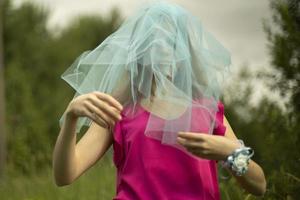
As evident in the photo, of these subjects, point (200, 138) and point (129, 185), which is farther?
point (129, 185)

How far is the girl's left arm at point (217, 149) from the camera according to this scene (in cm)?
240

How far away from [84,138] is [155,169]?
12.1 inches

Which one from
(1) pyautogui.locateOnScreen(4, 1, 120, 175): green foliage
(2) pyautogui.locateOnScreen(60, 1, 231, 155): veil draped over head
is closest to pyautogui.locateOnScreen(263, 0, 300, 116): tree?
(2) pyautogui.locateOnScreen(60, 1, 231, 155): veil draped over head

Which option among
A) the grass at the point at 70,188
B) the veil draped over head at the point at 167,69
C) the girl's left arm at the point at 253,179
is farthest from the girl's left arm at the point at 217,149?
the grass at the point at 70,188

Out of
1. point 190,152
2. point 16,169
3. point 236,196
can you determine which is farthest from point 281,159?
point 16,169

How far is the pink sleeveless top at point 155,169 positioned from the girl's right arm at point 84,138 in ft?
0.27

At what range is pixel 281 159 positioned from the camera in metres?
4.79

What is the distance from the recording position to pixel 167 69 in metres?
2.68

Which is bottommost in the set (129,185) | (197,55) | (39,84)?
(39,84)

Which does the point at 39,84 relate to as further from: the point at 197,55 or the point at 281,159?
the point at 197,55

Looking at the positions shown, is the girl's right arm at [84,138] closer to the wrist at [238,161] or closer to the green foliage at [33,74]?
the wrist at [238,161]

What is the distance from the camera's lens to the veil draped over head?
2611mm

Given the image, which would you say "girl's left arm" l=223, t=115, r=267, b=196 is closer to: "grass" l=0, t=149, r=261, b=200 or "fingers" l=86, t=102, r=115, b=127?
"fingers" l=86, t=102, r=115, b=127

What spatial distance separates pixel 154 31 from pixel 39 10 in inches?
904
